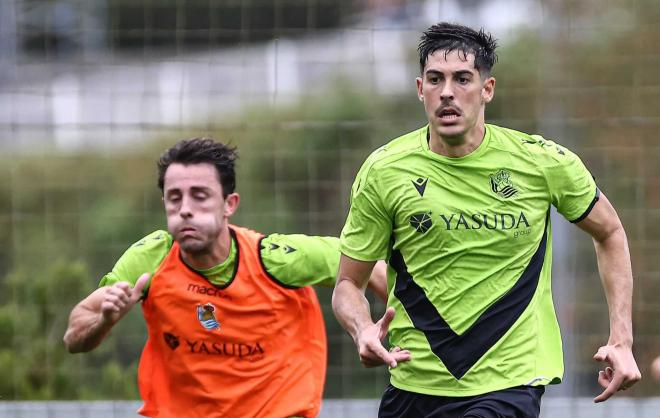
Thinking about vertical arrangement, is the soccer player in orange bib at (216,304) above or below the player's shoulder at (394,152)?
below

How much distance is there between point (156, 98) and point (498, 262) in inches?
156

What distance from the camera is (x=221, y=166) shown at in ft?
20.9

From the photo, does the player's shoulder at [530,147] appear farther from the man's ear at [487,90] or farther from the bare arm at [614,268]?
the bare arm at [614,268]

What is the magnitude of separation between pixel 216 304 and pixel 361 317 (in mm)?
1008

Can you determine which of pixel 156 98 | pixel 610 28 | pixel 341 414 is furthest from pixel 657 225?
pixel 156 98

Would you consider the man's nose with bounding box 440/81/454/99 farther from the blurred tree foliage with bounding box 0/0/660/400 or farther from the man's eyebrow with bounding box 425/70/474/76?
the blurred tree foliage with bounding box 0/0/660/400

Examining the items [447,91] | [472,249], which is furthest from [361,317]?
[447,91]

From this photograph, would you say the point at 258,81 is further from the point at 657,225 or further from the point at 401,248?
the point at 401,248

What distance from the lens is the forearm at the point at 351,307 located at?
17.6ft

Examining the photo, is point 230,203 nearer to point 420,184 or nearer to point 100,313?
point 100,313

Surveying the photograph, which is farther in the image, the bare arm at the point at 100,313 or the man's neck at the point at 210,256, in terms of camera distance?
the man's neck at the point at 210,256

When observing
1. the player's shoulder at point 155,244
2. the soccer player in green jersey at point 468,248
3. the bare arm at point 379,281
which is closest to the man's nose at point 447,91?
the soccer player in green jersey at point 468,248

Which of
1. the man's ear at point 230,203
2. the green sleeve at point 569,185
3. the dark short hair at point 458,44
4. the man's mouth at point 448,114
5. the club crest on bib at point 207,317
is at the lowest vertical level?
the club crest on bib at point 207,317

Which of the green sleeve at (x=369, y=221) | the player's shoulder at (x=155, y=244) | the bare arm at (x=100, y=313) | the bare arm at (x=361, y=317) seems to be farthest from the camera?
the player's shoulder at (x=155, y=244)
